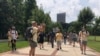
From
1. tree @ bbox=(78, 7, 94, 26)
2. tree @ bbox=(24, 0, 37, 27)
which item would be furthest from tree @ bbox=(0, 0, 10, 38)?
tree @ bbox=(78, 7, 94, 26)

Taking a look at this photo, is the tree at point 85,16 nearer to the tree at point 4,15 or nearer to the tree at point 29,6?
the tree at point 29,6

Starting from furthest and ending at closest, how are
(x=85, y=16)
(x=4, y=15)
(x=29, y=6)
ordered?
(x=85, y=16) → (x=29, y=6) → (x=4, y=15)

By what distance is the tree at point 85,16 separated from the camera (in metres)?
89.6

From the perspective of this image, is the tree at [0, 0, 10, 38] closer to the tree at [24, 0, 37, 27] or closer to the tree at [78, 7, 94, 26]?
the tree at [24, 0, 37, 27]

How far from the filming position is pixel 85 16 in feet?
296

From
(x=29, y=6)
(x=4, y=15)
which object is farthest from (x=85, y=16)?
(x=4, y=15)

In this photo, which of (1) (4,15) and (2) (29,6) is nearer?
(1) (4,15)

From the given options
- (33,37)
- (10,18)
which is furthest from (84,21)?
(33,37)

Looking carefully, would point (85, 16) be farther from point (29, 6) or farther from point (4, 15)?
point (4, 15)

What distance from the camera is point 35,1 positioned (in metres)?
82.5

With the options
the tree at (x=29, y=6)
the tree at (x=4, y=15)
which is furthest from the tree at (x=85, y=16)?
the tree at (x=4, y=15)

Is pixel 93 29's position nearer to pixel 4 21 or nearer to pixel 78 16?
pixel 78 16

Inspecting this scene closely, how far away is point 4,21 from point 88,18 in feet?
101

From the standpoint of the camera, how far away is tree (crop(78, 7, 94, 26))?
8956cm
